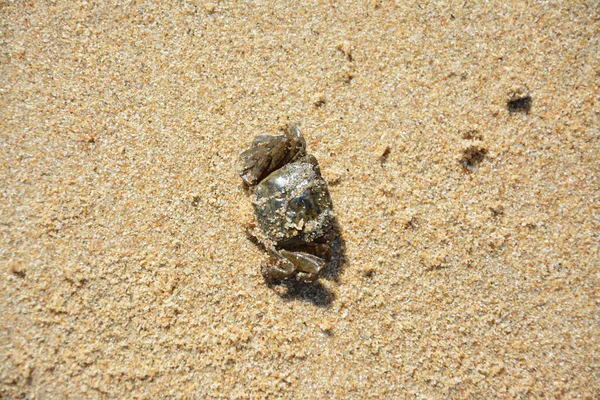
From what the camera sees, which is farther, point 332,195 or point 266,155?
point 332,195

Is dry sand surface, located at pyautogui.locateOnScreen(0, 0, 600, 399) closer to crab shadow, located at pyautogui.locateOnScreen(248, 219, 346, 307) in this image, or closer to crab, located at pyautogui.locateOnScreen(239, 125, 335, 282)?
crab shadow, located at pyautogui.locateOnScreen(248, 219, 346, 307)

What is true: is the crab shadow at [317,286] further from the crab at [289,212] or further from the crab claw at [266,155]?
the crab claw at [266,155]

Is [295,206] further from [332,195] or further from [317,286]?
[317,286]

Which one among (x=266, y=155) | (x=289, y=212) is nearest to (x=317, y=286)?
(x=289, y=212)

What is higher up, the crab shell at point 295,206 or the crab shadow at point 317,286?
the crab shell at point 295,206

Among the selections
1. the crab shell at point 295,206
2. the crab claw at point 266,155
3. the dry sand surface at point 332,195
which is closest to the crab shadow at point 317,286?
the dry sand surface at point 332,195

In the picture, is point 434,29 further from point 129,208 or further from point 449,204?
point 129,208
